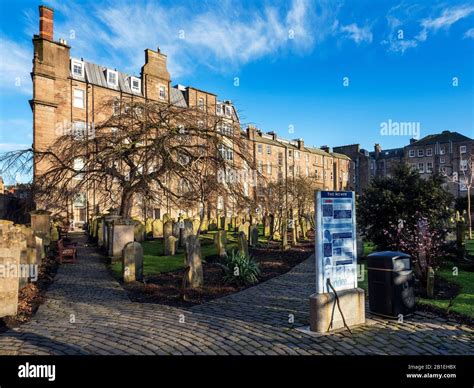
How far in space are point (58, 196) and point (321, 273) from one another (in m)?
12.0

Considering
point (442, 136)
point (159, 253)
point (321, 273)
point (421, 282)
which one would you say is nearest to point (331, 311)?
point (321, 273)

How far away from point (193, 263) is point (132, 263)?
2.38 meters

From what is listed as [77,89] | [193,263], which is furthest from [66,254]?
[77,89]

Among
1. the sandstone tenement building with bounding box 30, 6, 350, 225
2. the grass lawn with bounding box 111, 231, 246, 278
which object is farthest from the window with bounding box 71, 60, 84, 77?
the grass lawn with bounding box 111, 231, 246, 278

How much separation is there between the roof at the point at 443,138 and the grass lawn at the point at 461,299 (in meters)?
59.6

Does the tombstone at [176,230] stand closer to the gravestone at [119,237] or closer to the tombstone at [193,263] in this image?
the gravestone at [119,237]

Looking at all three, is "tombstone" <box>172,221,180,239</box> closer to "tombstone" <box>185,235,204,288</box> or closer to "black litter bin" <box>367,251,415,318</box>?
"tombstone" <box>185,235,204,288</box>

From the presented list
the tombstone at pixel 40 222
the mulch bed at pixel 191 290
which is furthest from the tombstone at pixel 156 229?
the mulch bed at pixel 191 290

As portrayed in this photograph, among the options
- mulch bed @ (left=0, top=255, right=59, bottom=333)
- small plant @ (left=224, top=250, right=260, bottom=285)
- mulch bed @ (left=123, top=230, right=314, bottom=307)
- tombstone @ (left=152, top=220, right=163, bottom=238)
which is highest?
tombstone @ (left=152, top=220, right=163, bottom=238)

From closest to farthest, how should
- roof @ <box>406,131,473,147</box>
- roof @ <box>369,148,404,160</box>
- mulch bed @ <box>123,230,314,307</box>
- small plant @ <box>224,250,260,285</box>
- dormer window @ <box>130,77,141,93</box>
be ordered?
mulch bed @ <box>123,230,314,307</box>
small plant @ <box>224,250,260,285</box>
dormer window @ <box>130,77,141,93</box>
roof @ <box>406,131,473,147</box>
roof @ <box>369,148,404,160</box>

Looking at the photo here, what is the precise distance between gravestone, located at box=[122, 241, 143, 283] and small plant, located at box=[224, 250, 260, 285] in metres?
2.80

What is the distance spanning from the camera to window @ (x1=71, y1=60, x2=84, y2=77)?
1286 inches

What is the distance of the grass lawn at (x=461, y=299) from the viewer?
6801mm
